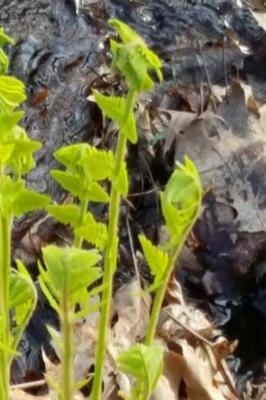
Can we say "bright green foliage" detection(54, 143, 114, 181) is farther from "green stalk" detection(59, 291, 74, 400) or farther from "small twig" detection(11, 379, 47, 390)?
"small twig" detection(11, 379, 47, 390)

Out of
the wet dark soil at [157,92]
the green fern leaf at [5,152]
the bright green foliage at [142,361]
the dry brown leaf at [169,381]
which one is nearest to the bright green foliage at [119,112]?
the green fern leaf at [5,152]

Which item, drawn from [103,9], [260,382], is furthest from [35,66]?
[260,382]

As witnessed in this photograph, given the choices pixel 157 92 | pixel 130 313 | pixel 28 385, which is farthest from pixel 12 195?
pixel 157 92

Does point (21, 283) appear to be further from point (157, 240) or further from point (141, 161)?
point (141, 161)

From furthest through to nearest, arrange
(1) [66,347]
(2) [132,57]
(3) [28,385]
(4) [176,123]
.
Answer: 1. (4) [176,123]
2. (3) [28,385]
3. (1) [66,347]
4. (2) [132,57]

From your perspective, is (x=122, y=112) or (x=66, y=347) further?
(x=66, y=347)

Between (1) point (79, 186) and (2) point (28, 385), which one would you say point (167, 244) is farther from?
(2) point (28, 385)
